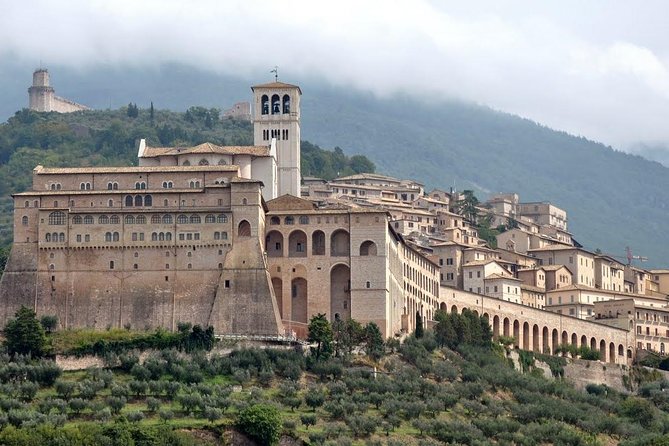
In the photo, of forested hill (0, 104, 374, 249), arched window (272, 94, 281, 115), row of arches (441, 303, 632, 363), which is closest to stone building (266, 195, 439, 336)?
row of arches (441, 303, 632, 363)

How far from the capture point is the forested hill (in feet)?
458

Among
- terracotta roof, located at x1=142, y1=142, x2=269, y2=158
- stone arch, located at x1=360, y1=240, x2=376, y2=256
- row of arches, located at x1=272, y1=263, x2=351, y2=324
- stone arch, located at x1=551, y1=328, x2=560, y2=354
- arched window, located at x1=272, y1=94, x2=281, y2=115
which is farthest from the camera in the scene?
arched window, located at x1=272, y1=94, x2=281, y2=115

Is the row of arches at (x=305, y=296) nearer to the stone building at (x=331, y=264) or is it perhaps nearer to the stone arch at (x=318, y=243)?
the stone building at (x=331, y=264)

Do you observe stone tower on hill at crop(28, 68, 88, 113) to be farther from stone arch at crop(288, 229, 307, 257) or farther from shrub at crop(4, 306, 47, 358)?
shrub at crop(4, 306, 47, 358)

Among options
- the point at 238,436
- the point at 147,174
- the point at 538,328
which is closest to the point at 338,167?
the point at 538,328

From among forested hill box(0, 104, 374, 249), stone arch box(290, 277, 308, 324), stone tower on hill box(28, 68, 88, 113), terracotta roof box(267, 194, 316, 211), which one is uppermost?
stone tower on hill box(28, 68, 88, 113)

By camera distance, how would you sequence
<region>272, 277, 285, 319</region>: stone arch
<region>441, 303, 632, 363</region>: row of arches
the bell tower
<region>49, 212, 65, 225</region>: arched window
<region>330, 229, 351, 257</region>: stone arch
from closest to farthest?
<region>49, 212, 65, 225</region>: arched window, <region>272, 277, 285, 319</region>: stone arch, <region>330, 229, 351, 257</region>: stone arch, <region>441, 303, 632, 363</region>: row of arches, the bell tower

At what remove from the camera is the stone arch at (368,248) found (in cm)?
8619

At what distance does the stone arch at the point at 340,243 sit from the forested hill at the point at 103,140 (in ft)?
158

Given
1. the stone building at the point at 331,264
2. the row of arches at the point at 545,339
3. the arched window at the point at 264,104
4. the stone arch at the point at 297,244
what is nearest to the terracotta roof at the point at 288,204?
the stone building at the point at 331,264

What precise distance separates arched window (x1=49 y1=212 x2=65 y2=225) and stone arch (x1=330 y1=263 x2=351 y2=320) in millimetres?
13249

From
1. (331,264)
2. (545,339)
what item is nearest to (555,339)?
(545,339)

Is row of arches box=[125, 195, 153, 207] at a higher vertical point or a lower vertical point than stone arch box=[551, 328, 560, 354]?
higher

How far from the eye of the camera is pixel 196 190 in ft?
282
